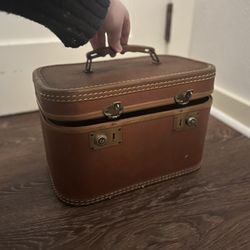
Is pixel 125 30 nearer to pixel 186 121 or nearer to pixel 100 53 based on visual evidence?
pixel 100 53

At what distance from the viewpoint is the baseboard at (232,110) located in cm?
99

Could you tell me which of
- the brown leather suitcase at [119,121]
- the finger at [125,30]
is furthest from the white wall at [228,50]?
the finger at [125,30]

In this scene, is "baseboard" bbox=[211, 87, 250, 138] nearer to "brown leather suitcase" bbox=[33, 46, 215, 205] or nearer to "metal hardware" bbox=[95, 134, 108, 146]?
"brown leather suitcase" bbox=[33, 46, 215, 205]

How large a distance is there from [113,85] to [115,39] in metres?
0.09

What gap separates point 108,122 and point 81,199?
19 centimetres

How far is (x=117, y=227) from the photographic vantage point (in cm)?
61

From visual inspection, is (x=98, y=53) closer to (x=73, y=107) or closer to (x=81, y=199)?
(x=73, y=107)

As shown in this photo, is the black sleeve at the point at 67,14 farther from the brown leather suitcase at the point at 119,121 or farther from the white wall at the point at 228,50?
the white wall at the point at 228,50

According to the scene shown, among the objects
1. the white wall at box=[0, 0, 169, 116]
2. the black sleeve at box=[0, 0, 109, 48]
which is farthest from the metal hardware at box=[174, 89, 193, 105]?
the white wall at box=[0, 0, 169, 116]

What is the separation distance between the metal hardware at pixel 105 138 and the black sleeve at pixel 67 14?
0.19 m

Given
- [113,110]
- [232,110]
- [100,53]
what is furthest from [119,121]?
[232,110]

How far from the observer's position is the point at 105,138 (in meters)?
0.60

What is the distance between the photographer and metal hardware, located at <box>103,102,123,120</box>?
58cm

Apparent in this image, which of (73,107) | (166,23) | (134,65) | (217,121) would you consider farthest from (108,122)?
(166,23)
